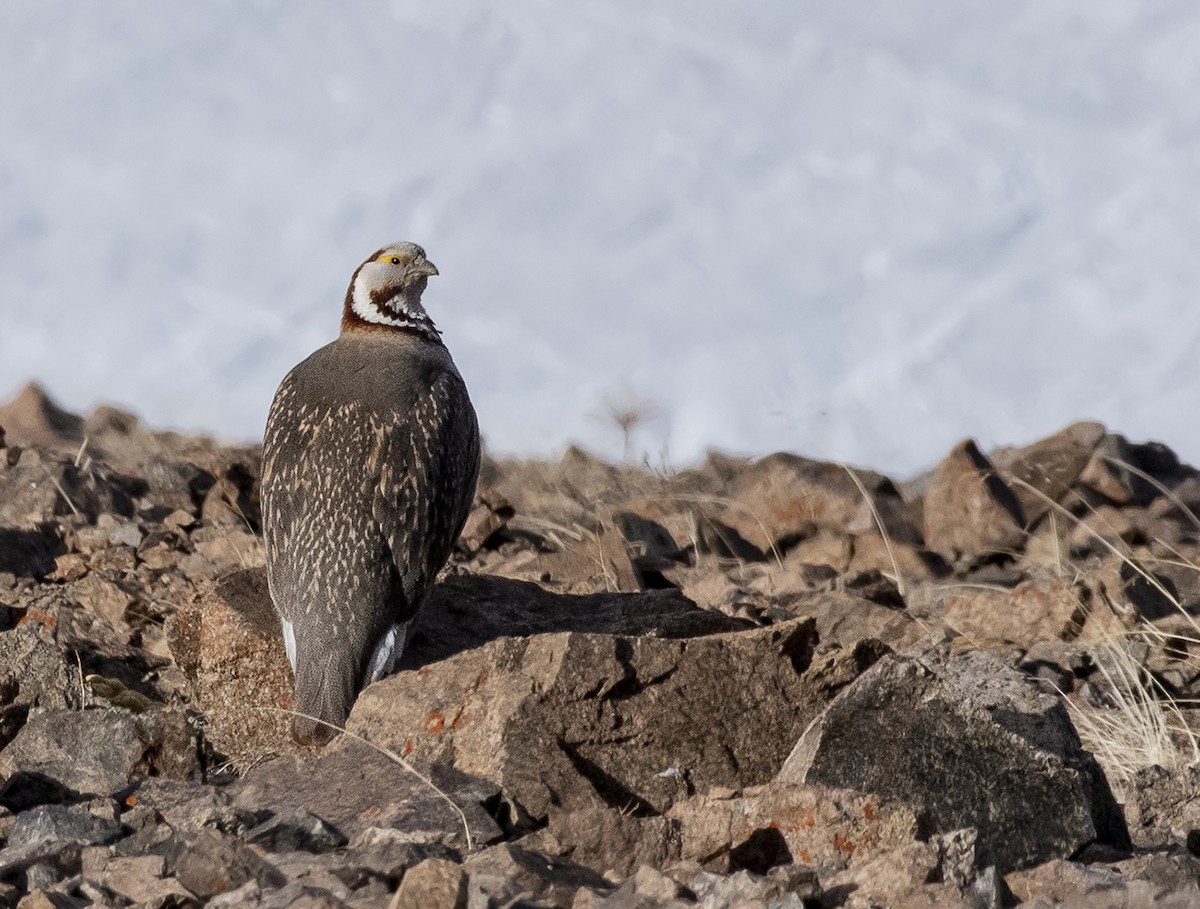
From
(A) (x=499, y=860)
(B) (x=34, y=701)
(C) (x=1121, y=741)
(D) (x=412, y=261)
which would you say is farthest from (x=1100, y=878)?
(D) (x=412, y=261)

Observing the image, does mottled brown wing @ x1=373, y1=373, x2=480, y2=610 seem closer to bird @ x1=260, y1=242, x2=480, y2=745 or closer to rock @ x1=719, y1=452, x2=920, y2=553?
bird @ x1=260, y1=242, x2=480, y2=745

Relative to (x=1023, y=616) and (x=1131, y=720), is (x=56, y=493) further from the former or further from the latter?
(x=1131, y=720)

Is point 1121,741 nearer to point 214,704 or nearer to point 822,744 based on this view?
point 822,744

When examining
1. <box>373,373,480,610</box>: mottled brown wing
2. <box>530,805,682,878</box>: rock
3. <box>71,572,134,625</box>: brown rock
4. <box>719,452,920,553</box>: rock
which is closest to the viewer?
<box>530,805,682,878</box>: rock

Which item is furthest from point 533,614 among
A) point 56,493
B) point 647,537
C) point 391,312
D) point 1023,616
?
point 56,493

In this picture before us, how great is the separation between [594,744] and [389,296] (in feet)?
11.1

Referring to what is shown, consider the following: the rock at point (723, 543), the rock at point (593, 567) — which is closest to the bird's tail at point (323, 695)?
the rock at point (593, 567)

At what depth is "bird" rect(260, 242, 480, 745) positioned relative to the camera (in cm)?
716

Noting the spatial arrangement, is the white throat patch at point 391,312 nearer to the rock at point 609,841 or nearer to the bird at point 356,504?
the bird at point 356,504

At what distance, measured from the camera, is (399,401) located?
26.0 ft

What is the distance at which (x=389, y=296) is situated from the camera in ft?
29.7

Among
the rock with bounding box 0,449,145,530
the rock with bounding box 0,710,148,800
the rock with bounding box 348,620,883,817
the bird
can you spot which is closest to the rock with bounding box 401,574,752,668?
the bird

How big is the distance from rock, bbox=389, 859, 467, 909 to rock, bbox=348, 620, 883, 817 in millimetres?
1480

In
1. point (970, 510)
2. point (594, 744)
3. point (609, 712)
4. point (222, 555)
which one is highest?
point (970, 510)
